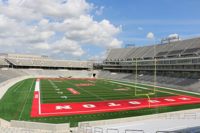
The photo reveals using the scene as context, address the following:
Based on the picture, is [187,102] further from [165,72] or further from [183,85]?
[165,72]

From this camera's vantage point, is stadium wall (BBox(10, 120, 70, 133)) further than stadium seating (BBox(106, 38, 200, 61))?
No

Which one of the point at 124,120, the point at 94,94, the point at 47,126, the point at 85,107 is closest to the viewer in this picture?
the point at 47,126

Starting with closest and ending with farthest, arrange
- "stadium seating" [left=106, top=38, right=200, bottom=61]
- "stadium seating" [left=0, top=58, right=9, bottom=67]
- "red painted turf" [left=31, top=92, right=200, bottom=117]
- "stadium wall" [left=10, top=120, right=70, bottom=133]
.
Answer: "stadium wall" [left=10, top=120, right=70, bottom=133] → "red painted turf" [left=31, top=92, right=200, bottom=117] → "stadium seating" [left=106, top=38, right=200, bottom=61] → "stadium seating" [left=0, top=58, right=9, bottom=67]

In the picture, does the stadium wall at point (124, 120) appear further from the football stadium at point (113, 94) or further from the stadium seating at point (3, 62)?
the stadium seating at point (3, 62)

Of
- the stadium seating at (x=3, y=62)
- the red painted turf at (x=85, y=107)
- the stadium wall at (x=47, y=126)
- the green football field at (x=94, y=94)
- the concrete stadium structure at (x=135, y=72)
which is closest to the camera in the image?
the stadium wall at (x=47, y=126)

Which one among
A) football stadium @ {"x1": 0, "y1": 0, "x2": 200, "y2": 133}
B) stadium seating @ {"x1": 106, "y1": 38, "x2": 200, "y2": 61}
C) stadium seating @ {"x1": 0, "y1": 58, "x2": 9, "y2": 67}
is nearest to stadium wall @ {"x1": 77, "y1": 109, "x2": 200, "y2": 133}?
football stadium @ {"x1": 0, "y1": 0, "x2": 200, "y2": 133}

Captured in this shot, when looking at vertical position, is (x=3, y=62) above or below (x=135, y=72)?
above

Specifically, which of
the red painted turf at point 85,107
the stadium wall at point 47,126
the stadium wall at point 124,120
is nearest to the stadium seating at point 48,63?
the red painted turf at point 85,107

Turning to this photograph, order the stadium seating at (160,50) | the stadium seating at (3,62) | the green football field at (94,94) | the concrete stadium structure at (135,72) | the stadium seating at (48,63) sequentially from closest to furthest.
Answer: the concrete stadium structure at (135,72) → the green football field at (94,94) → the stadium seating at (160,50) → the stadium seating at (3,62) → the stadium seating at (48,63)

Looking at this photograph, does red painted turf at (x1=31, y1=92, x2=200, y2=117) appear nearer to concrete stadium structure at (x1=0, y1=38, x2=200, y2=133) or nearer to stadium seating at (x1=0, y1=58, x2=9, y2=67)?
concrete stadium structure at (x1=0, y1=38, x2=200, y2=133)

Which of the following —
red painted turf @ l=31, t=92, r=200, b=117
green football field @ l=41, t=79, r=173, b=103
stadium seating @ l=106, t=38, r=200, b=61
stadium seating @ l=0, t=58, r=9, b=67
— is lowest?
red painted turf @ l=31, t=92, r=200, b=117

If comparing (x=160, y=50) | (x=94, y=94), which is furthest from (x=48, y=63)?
(x=94, y=94)

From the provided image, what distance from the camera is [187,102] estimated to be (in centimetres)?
2936

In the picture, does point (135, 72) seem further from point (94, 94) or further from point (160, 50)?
point (94, 94)
